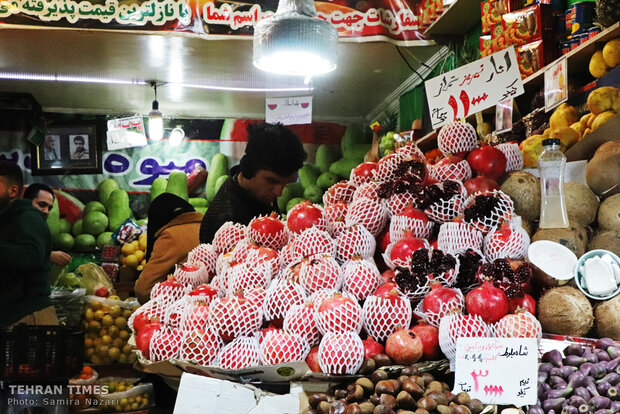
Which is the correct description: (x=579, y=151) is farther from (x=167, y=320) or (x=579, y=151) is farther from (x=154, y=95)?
(x=154, y=95)

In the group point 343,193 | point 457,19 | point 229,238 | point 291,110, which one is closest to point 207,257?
point 229,238

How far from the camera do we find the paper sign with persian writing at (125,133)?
8.32 meters

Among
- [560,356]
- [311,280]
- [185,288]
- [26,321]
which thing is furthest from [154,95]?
[560,356]

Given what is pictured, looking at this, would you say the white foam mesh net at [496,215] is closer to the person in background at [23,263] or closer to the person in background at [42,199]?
the person in background at [23,263]

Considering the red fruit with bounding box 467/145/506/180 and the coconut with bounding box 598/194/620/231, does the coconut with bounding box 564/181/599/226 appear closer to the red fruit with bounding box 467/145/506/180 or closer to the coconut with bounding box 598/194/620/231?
the coconut with bounding box 598/194/620/231

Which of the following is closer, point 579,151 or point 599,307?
point 599,307

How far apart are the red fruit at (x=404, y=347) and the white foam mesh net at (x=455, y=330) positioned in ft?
0.22

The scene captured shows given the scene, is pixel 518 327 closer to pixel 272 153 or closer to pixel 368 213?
pixel 368 213

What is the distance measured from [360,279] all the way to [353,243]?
0.53ft

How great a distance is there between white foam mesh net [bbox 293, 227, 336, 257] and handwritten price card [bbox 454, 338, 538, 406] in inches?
25.0

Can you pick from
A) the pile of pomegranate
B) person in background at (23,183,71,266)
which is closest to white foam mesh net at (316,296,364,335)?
the pile of pomegranate

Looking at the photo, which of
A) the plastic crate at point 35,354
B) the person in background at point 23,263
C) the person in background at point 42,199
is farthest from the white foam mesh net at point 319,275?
the person in background at point 42,199

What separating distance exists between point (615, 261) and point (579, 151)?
0.66 m

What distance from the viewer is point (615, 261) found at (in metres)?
2.03
